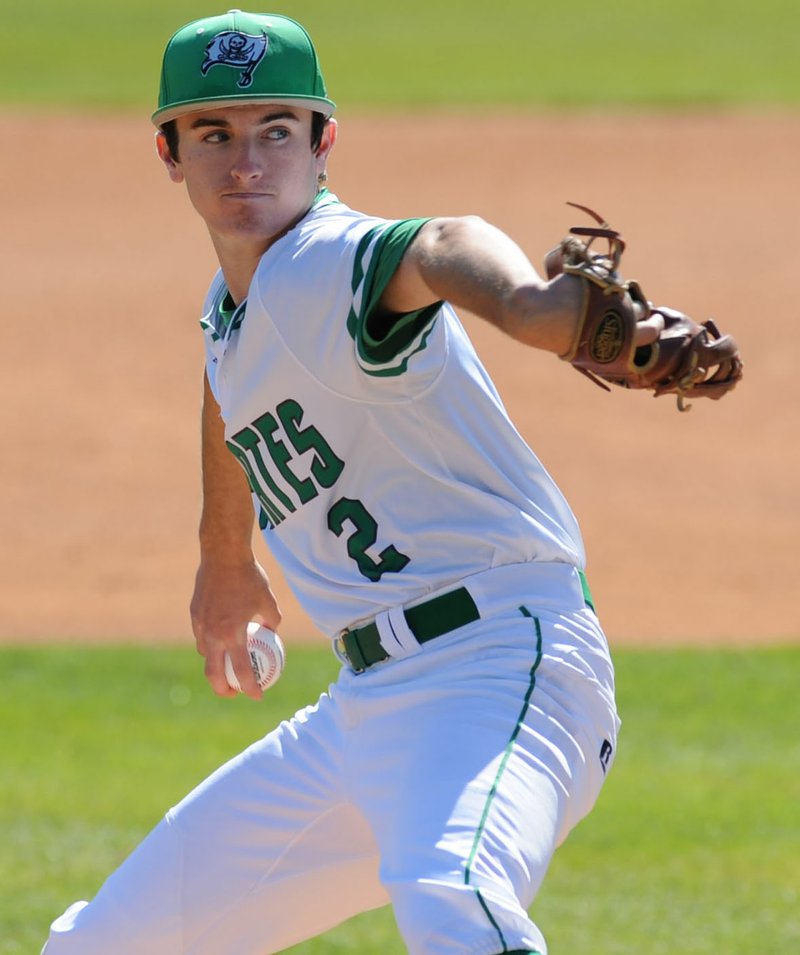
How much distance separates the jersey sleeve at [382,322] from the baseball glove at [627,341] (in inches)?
14.1

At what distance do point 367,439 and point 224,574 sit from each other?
3.25 feet

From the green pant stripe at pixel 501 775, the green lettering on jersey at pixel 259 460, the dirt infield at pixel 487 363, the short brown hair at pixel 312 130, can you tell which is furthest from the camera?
the dirt infield at pixel 487 363

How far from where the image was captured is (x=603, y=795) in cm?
655

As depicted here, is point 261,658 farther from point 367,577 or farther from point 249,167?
point 249,167

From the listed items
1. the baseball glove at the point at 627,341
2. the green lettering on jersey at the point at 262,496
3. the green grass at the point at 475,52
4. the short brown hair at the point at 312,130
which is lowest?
the green grass at the point at 475,52

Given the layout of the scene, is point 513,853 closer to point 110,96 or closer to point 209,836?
point 209,836

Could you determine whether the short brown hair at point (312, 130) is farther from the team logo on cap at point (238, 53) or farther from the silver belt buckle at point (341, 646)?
the silver belt buckle at point (341, 646)

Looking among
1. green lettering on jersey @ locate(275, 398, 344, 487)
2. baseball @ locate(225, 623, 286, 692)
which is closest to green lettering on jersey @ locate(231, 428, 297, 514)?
green lettering on jersey @ locate(275, 398, 344, 487)

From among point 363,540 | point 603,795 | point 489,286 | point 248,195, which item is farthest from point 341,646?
point 603,795

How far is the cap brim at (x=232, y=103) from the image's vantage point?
10.7ft

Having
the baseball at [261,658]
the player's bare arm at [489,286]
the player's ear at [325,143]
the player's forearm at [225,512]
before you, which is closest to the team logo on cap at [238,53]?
the player's ear at [325,143]

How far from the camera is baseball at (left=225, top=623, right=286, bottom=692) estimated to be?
13.1 ft

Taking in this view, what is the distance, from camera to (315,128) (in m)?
3.48

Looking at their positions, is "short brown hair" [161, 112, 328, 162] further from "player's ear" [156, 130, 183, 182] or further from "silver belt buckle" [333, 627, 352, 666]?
"silver belt buckle" [333, 627, 352, 666]
